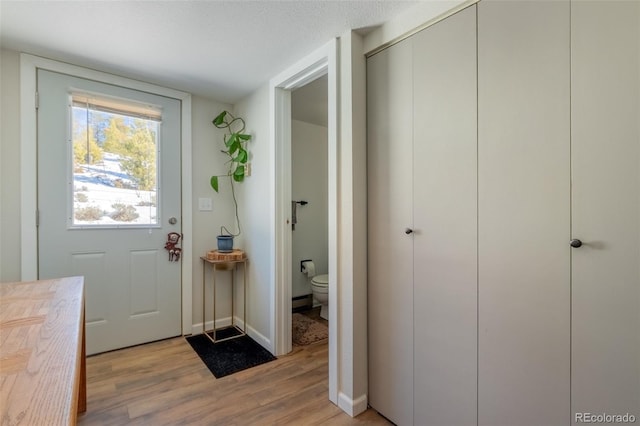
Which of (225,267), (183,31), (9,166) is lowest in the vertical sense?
(225,267)

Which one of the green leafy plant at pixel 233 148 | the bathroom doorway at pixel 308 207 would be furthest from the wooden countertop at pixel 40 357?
the bathroom doorway at pixel 308 207

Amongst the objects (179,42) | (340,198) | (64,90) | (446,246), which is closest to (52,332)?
(340,198)

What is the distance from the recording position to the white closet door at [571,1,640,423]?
92cm

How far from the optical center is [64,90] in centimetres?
214

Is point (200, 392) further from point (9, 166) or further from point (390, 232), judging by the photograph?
point (9, 166)

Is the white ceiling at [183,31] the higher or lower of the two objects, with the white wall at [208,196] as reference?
higher

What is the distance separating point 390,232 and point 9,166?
244cm

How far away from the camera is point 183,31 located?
1.71 meters

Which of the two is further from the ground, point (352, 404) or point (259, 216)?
point (259, 216)

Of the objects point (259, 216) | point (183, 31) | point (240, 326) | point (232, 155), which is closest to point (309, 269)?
point (240, 326)

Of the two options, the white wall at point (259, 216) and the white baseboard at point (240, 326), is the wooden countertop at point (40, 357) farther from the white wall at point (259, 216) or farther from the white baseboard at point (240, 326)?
the white baseboard at point (240, 326)

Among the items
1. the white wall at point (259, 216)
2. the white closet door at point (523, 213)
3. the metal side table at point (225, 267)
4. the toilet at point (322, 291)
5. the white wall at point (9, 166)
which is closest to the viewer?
the white closet door at point (523, 213)

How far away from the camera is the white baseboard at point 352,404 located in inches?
65.4

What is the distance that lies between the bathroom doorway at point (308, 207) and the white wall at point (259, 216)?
27.5 inches
